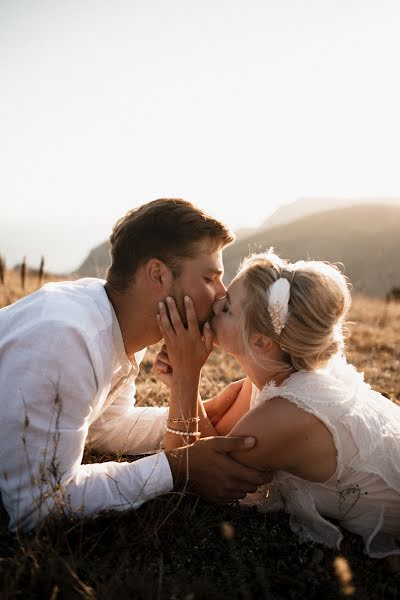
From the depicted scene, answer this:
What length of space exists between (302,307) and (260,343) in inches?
16.7

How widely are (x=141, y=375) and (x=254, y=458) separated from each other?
328cm

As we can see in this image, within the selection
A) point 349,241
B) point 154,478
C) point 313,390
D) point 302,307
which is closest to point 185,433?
point 154,478

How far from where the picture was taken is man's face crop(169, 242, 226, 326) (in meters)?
3.61

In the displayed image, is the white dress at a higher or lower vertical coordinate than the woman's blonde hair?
lower

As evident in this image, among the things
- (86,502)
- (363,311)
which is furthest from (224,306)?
(363,311)

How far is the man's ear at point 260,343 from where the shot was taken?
344 cm

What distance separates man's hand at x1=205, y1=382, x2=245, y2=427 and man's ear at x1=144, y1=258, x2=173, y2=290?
1.30m

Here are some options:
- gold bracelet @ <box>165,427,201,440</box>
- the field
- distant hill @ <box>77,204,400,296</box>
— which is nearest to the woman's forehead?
gold bracelet @ <box>165,427,201,440</box>

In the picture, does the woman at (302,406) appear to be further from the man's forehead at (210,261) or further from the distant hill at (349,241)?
the distant hill at (349,241)

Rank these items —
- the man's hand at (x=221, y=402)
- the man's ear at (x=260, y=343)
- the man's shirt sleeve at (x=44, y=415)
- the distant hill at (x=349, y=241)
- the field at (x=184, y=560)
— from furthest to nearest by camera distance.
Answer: the distant hill at (x=349, y=241)
the man's hand at (x=221, y=402)
the man's ear at (x=260, y=343)
the man's shirt sleeve at (x=44, y=415)
the field at (x=184, y=560)

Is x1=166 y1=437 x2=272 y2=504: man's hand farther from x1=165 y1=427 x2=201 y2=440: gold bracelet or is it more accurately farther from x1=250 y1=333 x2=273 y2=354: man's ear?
x1=250 y1=333 x2=273 y2=354: man's ear

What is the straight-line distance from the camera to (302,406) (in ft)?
10.7

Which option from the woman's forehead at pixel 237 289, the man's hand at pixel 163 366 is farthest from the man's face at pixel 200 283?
the man's hand at pixel 163 366

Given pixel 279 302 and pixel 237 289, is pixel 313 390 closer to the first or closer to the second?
pixel 279 302
